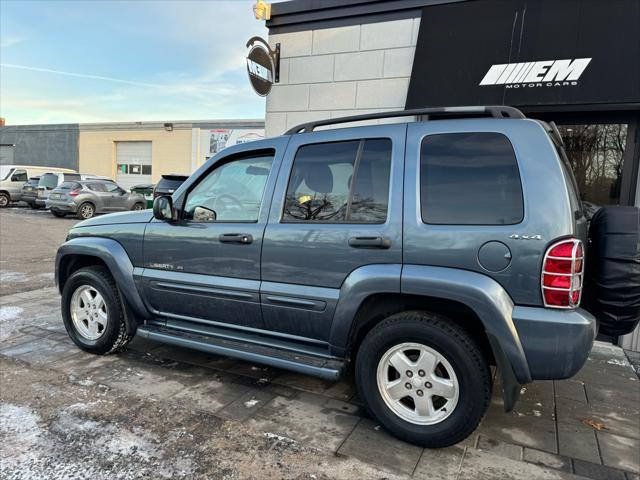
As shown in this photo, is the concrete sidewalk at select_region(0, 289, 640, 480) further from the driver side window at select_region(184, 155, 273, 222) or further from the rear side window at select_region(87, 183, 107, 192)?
the rear side window at select_region(87, 183, 107, 192)

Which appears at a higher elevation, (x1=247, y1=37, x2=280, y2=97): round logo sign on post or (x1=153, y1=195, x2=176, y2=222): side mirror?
(x1=247, y1=37, x2=280, y2=97): round logo sign on post

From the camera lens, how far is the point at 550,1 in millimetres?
5047

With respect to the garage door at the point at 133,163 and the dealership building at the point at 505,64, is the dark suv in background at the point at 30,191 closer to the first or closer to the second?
the garage door at the point at 133,163

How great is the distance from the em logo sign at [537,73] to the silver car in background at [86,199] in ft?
51.3

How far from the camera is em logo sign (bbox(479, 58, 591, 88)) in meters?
4.83

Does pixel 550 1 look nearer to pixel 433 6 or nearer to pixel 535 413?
pixel 433 6

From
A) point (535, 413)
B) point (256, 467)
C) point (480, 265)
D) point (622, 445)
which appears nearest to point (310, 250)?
point (480, 265)

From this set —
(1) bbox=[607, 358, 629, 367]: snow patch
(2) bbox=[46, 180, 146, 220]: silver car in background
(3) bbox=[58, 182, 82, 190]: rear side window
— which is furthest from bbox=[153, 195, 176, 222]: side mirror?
(3) bbox=[58, 182, 82, 190]: rear side window

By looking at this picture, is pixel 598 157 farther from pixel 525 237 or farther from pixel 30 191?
pixel 30 191

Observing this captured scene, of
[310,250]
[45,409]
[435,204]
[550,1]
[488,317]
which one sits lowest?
[45,409]

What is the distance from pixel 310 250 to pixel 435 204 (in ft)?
2.85

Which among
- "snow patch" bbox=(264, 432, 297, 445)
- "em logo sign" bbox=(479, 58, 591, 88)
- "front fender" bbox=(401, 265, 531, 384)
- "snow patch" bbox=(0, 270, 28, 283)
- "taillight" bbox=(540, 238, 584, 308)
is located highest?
"em logo sign" bbox=(479, 58, 591, 88)

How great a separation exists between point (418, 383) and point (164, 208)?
2339 mm

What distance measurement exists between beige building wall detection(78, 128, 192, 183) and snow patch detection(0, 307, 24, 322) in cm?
2043
